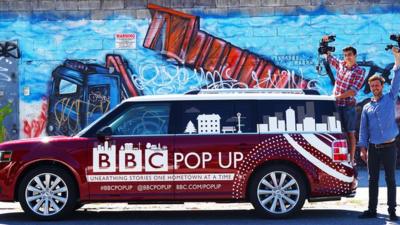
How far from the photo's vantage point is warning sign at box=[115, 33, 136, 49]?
13.9 m

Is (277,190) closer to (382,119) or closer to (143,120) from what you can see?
(382,119)

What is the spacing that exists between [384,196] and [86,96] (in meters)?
6.66

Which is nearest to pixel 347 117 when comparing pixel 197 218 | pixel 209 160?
pixel 209 160

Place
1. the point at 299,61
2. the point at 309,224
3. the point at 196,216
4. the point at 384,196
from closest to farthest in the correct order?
the point at 309,224 < the point at 196,216 < the point at 384,196 < the point at 299,61

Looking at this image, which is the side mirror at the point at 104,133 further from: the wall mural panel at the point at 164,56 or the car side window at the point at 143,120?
the wall mural panel at the point at 164,56

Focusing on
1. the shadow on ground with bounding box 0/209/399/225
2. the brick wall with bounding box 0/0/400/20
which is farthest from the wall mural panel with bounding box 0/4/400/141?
the shadow on ground with bounding box 0/209/399/225

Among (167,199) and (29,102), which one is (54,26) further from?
(167,199)

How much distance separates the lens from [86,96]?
13.8 meters

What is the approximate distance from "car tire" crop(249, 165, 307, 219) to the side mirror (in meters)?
1.93

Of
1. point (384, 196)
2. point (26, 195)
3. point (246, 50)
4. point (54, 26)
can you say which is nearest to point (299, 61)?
point (246, 50)

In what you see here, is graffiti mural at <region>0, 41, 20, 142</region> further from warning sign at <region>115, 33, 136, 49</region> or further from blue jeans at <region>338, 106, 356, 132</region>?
blue jeans at <region>338, 106, 356, 132</region>

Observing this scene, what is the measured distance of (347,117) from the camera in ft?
30.8

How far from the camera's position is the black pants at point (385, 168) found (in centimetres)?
817

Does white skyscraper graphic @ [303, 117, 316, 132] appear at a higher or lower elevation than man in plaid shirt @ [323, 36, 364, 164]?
lower
